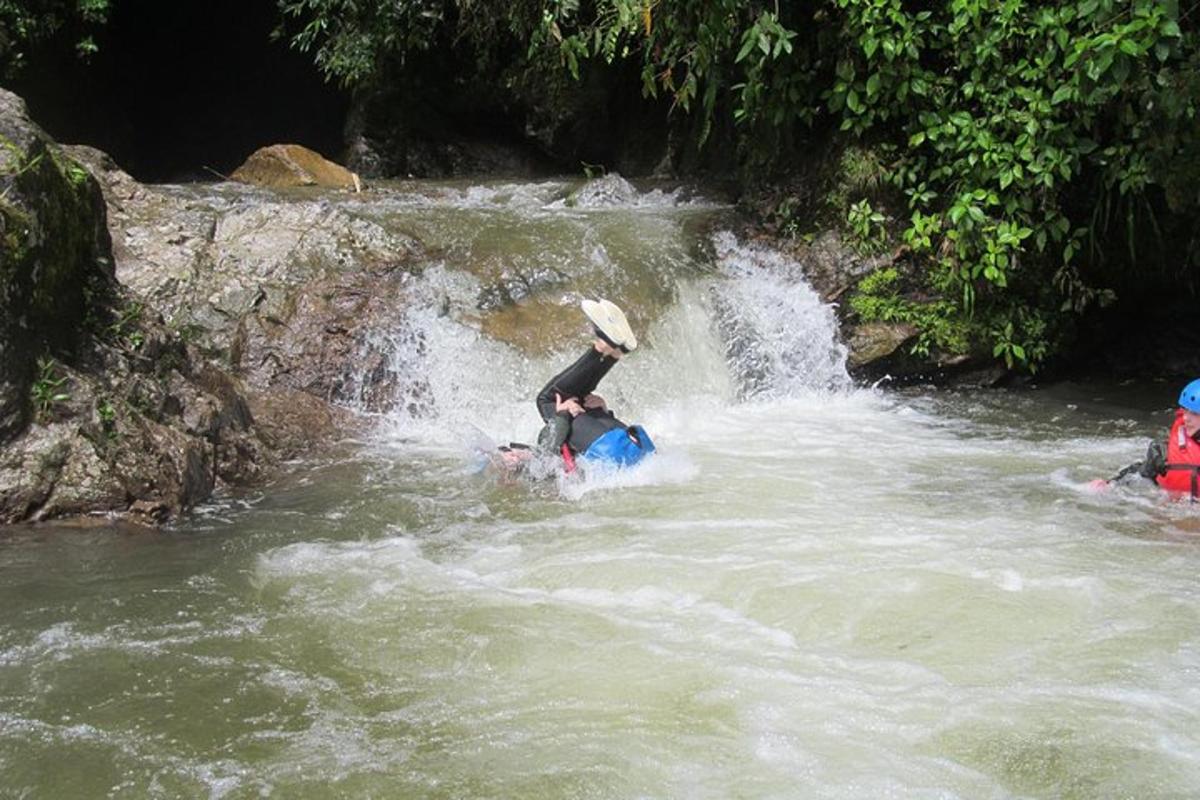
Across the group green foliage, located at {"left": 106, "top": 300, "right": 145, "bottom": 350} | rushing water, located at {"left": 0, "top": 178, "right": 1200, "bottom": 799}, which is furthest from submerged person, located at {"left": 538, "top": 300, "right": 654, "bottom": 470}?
green foliage, located at {"left": 106, "top": 300, "right": 145, "bottom": 350}

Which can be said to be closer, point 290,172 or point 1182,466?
point 1182,466

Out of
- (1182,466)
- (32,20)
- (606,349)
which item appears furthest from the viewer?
(32,20)

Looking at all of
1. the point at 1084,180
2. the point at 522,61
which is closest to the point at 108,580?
A: the point at 1084,180

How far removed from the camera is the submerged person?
244 inches

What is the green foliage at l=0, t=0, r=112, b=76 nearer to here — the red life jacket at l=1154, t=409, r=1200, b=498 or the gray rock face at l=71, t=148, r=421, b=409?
the gray rock face at l=71, t=148, r=421, b=409

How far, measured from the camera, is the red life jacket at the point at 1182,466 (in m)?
5.68

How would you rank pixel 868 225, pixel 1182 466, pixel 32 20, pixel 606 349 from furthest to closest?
pixel 32 20
pixel 868 225
pixel 606 349
pixel 1182 466

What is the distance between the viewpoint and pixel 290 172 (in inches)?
458

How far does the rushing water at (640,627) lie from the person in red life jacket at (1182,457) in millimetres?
114

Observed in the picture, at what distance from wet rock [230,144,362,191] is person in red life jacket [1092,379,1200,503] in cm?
814

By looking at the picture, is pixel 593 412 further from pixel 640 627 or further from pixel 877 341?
pixel 877 341

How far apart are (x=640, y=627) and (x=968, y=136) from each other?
5445 millimetres

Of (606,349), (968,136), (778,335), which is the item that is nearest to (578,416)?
(606,349)

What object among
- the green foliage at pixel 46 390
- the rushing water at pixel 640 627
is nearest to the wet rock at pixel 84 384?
the green foliage at pixel 46 390
